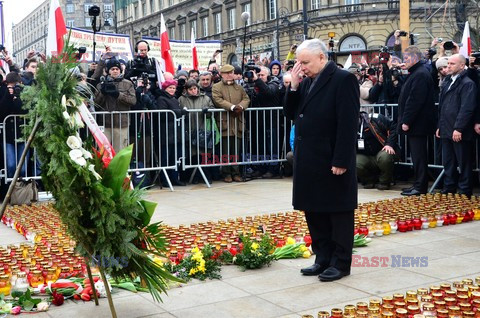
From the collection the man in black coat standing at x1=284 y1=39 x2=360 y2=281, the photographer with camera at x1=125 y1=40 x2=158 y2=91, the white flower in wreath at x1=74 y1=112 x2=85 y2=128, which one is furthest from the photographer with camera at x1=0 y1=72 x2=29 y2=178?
the white flower in wreath at x1=74 y1=112 x2=85 y2=128

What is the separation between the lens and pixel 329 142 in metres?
5.80

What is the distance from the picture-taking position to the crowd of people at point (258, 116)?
10.4 metres

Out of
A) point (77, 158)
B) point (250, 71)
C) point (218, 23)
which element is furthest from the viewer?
point (218, 23)

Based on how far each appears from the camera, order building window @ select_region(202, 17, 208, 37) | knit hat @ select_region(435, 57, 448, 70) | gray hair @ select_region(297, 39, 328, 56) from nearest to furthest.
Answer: gray hair @ select_region(297, 39, 328, 56)
knit hat @ select_region(435, 57, 448, 70)
building window @ select_region(202, 17, 208, 37)

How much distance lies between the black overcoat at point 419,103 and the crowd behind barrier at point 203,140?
944mm

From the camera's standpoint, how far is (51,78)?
4543 millimetres

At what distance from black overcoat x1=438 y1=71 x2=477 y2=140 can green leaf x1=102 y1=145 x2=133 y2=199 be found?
671 centimetres

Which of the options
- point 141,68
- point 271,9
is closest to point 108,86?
point 141,68

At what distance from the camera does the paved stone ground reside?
504 cm

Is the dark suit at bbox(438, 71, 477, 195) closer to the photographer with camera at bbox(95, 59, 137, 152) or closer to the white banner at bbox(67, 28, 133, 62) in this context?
the photographer with camera at bbox(95, 59, 137, 152)

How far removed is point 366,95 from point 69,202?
9.07 meters

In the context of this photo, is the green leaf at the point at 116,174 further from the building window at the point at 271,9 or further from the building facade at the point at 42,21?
the building facade at the point at 42,21

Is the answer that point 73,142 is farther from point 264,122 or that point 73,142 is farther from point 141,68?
point 264,122

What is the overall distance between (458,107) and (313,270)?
5.23 meters
